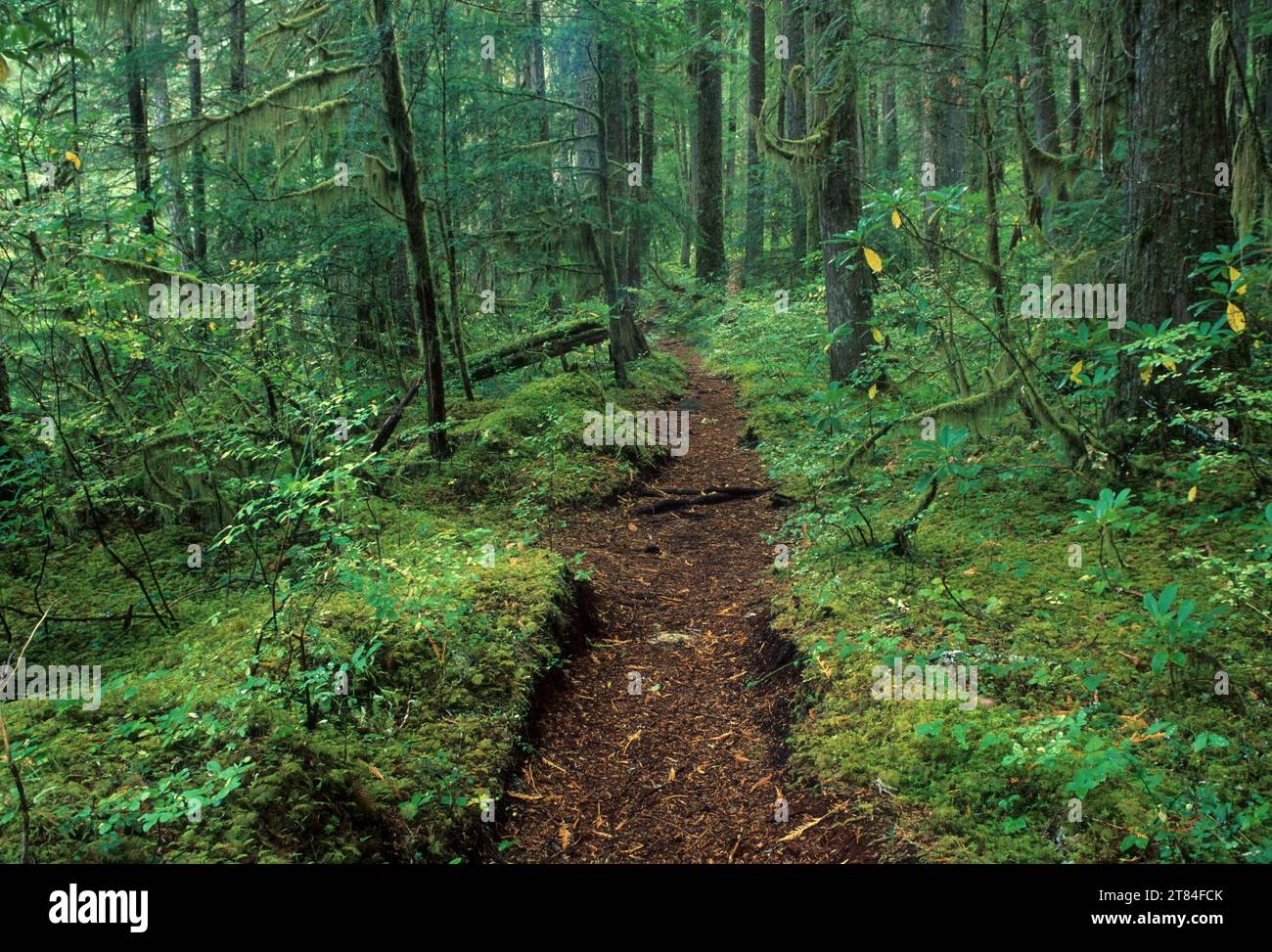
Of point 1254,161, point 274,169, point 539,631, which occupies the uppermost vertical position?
point 274,169

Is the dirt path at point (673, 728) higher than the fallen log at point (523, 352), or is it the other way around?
the fallen log at point (523, 352)

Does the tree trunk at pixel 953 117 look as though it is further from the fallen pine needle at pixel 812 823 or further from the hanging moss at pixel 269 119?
the fallen pine needle at pixel 812 823

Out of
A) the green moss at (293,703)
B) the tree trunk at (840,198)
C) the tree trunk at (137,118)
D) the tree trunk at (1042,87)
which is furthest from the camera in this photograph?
the tree trunk at (137,118)

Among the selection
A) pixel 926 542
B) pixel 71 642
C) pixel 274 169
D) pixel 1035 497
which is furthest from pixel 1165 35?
pixel 274 169

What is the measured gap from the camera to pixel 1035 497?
6.43m

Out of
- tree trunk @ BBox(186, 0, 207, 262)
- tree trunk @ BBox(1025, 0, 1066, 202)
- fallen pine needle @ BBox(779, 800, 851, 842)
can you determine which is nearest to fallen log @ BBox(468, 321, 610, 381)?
tree trunk @ BBox(186, 0, 207, 262)

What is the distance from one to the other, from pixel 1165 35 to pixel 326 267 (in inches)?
421

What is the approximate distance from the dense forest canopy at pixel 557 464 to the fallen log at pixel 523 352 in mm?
83

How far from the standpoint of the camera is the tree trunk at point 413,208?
8.12 meters

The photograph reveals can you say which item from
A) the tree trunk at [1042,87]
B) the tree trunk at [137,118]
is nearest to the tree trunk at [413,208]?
the tree trunk at [137,118]

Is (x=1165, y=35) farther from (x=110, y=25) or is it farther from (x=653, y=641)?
(x=110, y=25)

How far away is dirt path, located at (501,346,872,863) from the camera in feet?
12.2

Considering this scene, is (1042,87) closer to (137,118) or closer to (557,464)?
(557,464)

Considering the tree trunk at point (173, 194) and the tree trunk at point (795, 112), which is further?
the tree trunk at point (795, 112)
